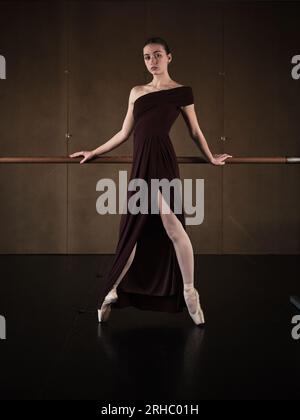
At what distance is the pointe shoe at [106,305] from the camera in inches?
118

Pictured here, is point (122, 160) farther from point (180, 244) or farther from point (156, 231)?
point (180, 244)

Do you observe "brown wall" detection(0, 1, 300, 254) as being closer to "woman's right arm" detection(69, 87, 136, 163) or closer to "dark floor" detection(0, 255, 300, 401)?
"dark floor" detection(0, 255, 300, 401)

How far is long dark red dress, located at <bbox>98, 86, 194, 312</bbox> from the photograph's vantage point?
2955 mm

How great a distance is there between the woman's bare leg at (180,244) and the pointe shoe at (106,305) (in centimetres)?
37

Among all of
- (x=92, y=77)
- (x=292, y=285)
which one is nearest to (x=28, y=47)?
(x=92, y=77)

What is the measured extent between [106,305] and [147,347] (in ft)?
1.68

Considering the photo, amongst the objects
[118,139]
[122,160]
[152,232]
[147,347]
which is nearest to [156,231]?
[152,232]

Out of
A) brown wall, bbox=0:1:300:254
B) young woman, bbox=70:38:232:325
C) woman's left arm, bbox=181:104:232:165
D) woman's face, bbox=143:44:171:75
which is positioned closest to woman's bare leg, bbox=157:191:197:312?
young woman, bbox=70:38:232:325

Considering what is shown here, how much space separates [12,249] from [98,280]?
198cm

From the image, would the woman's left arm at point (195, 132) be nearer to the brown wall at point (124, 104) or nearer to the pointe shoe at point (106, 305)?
the pointe shoe at point (106, 305)

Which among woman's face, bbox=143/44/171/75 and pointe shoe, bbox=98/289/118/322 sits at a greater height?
woman's face, bbox=143/44/171/75

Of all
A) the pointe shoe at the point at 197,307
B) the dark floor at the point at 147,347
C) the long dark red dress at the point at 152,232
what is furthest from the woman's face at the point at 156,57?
the dark floor at the point at 147,347

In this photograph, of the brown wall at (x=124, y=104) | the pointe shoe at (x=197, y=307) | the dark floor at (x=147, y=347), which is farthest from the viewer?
the brown wall at (x=124, y=104)

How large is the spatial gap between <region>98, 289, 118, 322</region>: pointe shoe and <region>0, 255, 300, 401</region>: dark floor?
2.2 inches
